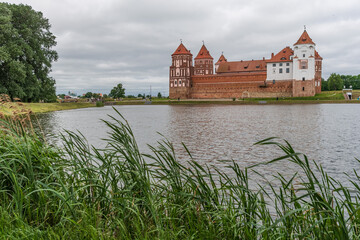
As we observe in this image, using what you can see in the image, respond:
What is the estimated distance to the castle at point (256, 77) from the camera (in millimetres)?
66500

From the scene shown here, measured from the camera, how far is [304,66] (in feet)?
219

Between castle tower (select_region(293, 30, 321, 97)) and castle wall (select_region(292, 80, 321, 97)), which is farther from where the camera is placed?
castle wall (select_region(292, 80, 321, 97))

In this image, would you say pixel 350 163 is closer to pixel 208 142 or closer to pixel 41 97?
pixel 208 142

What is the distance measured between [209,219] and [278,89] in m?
71.8

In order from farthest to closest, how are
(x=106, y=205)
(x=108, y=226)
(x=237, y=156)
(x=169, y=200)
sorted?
(x=237, y=156), (x=169, y=200), (x=106, y=205), (x=108, y=226)

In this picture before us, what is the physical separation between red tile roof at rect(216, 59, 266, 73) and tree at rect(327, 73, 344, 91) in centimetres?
1916

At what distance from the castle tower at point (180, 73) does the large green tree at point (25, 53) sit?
4566 centimetres

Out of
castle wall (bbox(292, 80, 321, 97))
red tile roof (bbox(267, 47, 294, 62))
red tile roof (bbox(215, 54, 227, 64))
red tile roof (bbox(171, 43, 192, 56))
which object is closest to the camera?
castle wall (bbox(292, 80, 321, 97))

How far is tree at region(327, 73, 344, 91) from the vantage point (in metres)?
83.1

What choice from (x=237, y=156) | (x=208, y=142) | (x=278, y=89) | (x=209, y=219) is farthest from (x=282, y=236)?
(x=278, y=89)

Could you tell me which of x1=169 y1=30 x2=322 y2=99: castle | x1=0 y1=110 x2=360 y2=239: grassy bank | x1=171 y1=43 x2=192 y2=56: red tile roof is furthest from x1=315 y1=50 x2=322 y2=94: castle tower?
x1=0 y1=110 x2=360 y2=239: grassy bank

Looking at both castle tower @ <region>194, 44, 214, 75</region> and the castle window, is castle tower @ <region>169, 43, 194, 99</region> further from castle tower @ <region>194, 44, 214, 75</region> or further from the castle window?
the castle window

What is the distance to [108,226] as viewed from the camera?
306 cm

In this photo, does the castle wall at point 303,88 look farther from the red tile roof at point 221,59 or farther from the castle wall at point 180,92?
the red tile roof at point 221,59
